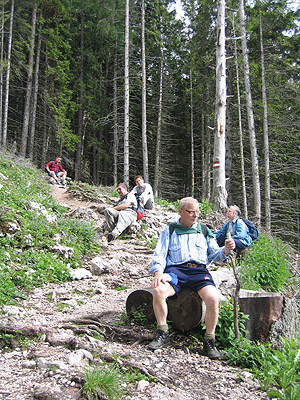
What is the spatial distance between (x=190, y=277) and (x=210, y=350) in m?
0.71

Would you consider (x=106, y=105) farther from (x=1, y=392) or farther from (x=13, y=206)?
(x=1, y=392)

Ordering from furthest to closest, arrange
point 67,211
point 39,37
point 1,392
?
point 39,37 < point 67,211 < point 1,392

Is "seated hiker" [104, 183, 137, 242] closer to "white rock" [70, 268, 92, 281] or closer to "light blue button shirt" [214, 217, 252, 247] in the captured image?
"white rock" [70, 268, 92, 281]

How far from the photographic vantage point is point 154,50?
75.0ft

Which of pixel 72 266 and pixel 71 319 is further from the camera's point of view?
pixel 72 266

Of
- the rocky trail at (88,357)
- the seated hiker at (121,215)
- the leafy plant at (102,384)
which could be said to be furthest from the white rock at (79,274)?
the leafy plant at (102,384)

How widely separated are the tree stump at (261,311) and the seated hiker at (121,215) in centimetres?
463

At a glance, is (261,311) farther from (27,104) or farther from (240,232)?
(27,104)

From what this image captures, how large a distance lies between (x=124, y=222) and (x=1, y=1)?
47.1 feet

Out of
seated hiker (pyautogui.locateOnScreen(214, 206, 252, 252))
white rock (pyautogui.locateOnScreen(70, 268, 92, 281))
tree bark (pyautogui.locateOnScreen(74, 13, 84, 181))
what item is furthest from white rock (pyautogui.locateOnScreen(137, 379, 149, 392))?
tree bark (pyautogui.locateOnScreen(74, 13, 84, 181))

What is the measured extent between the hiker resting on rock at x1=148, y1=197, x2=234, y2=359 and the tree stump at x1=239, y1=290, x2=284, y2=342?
527 mm

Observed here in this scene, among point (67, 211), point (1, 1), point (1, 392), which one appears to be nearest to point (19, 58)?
point (1, 1)

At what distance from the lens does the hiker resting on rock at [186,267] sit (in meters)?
3.23

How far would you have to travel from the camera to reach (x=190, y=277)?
3.45 m
